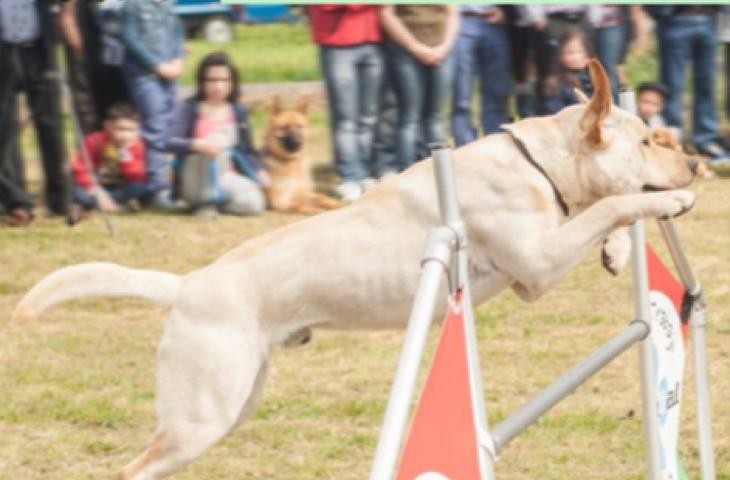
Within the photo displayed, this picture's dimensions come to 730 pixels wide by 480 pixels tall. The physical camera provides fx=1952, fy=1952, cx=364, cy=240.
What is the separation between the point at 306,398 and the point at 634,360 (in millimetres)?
1511

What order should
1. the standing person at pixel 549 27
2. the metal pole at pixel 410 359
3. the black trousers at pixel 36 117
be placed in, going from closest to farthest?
the metal pole at pixel 410 359, the black trousers at pixel 36 117, the standing person at pixel 549 27

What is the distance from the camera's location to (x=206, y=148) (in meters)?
11.9

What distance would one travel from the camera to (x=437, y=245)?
4.06 metres

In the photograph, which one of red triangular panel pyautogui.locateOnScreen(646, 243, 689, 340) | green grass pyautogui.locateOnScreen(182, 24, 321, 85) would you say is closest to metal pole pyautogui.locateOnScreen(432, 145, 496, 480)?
red triangular panel pyautogui.locateOnScreen(646, 243, 689, 340)

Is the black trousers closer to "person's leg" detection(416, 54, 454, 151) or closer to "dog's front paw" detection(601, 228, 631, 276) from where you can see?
"person's leg" detection(416, 54, 454, 151)

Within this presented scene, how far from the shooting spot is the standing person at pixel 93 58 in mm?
12383

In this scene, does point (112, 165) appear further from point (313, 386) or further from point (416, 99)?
point (313, 386)

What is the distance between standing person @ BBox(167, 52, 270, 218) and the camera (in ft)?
39.2

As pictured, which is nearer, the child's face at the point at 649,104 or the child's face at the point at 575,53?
the child's face at the point at 575,53

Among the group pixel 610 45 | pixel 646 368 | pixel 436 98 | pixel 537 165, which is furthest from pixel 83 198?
pixel 646 368

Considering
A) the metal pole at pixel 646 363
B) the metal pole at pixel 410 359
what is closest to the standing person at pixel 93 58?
the metal pole at pixel 646 363

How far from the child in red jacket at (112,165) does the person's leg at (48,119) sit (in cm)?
14

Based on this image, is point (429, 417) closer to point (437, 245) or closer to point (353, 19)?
point (437, 245)

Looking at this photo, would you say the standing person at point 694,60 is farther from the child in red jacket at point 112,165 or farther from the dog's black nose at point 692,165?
the dog's black nose at point 692,165
